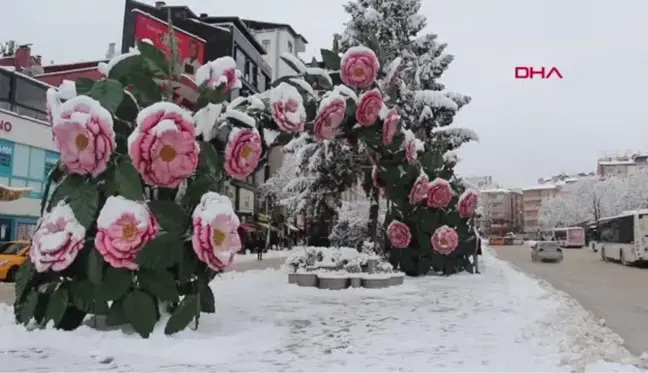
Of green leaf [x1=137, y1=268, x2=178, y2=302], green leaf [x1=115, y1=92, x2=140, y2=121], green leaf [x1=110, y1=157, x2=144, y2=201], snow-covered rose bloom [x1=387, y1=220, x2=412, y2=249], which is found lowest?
green leaf [x1=137, y1=268, x2=178, y2=302]

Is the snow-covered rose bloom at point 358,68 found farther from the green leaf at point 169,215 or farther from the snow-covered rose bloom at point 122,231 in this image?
the snow-covered rose bloom at point 122,231

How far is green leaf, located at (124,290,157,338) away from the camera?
7.28m

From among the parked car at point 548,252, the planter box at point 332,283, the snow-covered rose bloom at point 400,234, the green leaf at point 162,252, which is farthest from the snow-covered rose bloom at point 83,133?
the parked car at point 548,252

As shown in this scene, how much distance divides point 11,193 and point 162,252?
19.2 m

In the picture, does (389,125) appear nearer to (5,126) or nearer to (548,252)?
(5,126)

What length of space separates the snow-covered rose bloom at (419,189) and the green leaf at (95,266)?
10.7 meters

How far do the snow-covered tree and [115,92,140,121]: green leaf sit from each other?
251 feet

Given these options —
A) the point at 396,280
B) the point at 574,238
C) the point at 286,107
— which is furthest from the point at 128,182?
the point at 574,238

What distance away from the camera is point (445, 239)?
17297mm

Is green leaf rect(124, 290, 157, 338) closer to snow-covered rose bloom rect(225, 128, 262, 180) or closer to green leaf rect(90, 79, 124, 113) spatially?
snow-covered rose bloom rect(225, 128, 262, 180)

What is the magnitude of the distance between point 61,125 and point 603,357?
22.9 ft

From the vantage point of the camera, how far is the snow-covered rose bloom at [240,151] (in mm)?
8352

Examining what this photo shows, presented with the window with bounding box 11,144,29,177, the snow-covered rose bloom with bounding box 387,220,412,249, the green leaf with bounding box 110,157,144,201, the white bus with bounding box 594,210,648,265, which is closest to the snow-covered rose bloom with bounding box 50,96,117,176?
the green leaf with bounding box 110,157,144,201

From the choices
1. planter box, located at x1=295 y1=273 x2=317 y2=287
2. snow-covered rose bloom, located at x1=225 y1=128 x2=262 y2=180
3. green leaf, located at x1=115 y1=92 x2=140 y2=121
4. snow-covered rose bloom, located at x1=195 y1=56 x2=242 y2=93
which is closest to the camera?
green leaf, located at x1=115 y1=92 x2=140 y2=121
